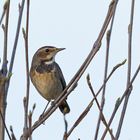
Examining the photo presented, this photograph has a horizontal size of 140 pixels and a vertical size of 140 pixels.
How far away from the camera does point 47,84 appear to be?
816cm

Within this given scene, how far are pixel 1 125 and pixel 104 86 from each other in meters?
0.78

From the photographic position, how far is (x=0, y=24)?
4102 mm

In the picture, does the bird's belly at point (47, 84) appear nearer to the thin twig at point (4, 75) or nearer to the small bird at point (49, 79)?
the small bird at point (49, 79)

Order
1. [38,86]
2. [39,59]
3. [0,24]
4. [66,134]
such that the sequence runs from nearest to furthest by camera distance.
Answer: [66,134] → [0,24] → [38,86] → [39,59]

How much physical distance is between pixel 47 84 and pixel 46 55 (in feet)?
2.44

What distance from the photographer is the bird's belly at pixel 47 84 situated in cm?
814

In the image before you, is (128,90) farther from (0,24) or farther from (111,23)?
(0,24)

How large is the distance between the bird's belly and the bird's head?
44cm

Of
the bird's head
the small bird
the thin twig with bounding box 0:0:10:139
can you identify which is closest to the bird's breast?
the small bird

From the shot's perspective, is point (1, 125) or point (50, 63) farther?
point (50, 63)

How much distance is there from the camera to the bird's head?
8492 millimetres

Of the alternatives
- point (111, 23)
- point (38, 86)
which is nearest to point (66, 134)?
point (111, 23)

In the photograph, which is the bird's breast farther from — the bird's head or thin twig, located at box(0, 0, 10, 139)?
thin twig, located at box(0, 0, 10, 139)

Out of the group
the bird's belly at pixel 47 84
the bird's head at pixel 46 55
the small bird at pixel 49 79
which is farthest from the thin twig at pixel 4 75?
the bird's head at pixel 46 55
